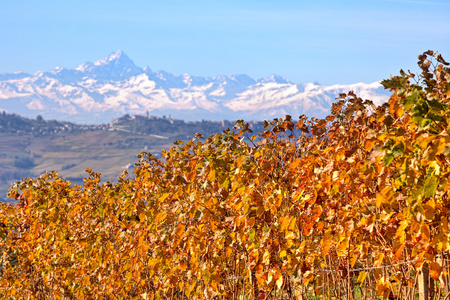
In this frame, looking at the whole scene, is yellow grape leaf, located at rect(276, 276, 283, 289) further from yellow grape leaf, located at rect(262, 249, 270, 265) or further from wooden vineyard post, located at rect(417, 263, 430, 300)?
wooden vineyard post, located at rect(417, 263, 430, 300)

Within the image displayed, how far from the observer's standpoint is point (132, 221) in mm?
6172

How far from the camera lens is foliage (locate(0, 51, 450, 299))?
3012mm

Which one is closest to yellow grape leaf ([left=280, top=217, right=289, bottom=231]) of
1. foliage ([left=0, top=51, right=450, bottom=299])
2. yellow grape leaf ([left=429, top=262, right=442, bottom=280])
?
foliage ([left=0, top=51, right=450, bottom=299])

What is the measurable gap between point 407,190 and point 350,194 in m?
0.99

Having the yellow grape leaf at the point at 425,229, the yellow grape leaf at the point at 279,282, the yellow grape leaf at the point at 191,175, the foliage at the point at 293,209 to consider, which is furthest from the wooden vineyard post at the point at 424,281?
the yellow grape leaf at the point at 191,175

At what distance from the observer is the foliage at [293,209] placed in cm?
301

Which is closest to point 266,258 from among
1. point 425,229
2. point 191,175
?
point 191,175

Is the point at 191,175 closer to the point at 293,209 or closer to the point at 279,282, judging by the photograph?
the point at 293,209

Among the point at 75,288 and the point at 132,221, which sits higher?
the point at 132,221

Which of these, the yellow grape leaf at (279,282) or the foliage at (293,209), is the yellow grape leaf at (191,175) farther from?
the yellow grape leaf at (279,282)

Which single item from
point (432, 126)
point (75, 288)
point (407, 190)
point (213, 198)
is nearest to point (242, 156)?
point (213, 198)

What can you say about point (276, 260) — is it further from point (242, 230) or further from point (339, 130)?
point (339, 130)

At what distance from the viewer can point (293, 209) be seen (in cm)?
425

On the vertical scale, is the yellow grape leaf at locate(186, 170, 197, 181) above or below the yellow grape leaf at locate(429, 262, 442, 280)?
above
